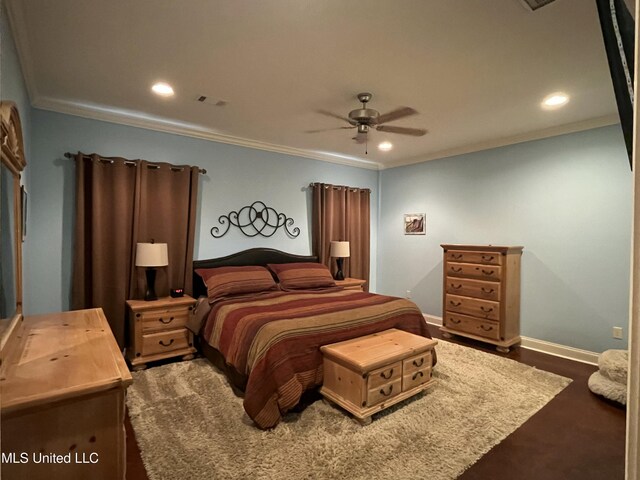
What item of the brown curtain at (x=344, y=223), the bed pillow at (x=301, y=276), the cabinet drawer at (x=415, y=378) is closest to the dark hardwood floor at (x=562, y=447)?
the cabinet drawer at (x=415, y=378)

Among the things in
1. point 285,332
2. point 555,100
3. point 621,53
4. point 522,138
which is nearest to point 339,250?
point 285,332

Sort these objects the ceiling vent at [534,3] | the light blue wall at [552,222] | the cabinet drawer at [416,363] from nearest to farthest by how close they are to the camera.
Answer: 1. the ceiling vent at [534,3]
2. the cabinet drawer at [416,363]
3. the light blue wall at [552,222]

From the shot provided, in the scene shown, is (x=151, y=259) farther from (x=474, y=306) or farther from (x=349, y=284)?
(x=474, y=306)

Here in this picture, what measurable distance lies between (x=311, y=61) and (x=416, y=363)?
2362 mm

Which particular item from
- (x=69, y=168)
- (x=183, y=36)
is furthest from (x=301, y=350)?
(x=69, y=168)

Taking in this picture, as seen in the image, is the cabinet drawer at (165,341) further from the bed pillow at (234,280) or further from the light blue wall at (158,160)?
the light blue wall at (158,160)

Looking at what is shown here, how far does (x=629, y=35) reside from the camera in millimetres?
728

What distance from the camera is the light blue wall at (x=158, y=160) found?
9.93 ft

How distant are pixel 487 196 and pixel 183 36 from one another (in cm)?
382

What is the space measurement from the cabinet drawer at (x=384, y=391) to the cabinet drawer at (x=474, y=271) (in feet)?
6.51

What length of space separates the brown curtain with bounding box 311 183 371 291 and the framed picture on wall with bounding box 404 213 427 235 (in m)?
0.61

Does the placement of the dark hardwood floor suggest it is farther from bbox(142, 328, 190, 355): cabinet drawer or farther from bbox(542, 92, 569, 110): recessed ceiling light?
bbox(542, 92, 569, 110): recessed ceiling light

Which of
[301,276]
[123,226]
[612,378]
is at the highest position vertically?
[123,226]

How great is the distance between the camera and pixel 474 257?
3951 mm
